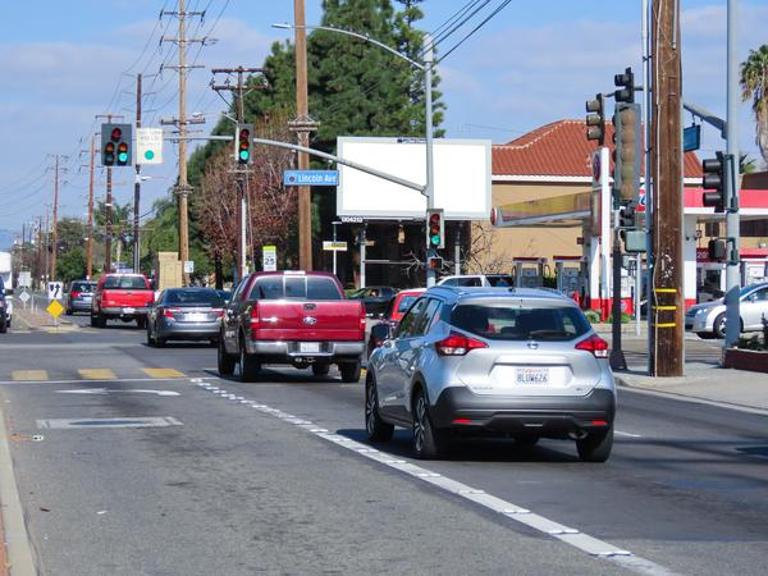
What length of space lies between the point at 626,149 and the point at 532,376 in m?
15.4

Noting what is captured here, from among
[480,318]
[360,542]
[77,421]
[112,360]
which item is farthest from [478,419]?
[112,360]

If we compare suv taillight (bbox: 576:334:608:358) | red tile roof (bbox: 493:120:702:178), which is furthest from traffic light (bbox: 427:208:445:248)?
red tile roof (bbox: 493:120:702:178)

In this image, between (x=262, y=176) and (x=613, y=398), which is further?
(x=262, y=176)

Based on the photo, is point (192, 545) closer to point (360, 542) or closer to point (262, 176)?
point (360, 542)

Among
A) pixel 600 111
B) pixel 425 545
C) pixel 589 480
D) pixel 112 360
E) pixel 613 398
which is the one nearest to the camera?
pixel 425 545

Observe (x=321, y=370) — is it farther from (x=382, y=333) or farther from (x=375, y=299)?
(x=375, y=299)

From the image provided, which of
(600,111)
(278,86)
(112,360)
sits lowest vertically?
(112,360)

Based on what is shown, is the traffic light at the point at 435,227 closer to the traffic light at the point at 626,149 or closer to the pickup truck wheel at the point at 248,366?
the traffic light at the point at 626,149

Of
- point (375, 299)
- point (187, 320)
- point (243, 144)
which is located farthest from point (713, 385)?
point (375, 299)

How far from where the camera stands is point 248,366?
25547 millimetres

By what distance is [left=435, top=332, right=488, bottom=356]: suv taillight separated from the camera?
13648 mm

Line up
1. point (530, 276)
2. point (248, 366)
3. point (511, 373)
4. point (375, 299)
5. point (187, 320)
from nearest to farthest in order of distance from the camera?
point (511, 373) → point (248, 366) → point (187, 320) → point (375, 299) → point (530, 276)

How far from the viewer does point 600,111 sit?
94.6 feet

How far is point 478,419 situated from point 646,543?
3.99 m
